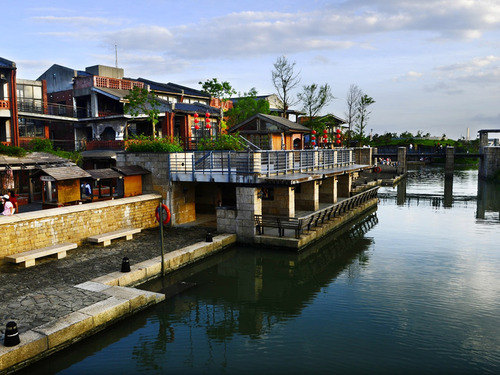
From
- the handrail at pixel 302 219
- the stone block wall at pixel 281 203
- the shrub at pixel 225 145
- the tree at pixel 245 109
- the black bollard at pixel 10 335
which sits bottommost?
the black bollard at pixel 10 335

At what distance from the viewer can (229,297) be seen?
51.0 feet

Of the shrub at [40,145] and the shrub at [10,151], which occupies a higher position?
the shrub at [40,145]

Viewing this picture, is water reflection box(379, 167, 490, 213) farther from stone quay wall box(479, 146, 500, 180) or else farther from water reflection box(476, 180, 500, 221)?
stone quay wall box(479, 146, 500, 180)

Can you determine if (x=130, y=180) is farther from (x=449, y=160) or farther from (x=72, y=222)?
(x=449, y=160)

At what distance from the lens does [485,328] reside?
12445mm

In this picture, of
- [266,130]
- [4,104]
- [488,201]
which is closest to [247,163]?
[266,130]

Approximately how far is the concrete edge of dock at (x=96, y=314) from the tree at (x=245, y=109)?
3913 cm

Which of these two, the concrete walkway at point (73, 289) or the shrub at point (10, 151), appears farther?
the shrub at point (10, 151)

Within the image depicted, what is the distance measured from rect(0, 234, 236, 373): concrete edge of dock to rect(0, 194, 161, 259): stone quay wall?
4.48m

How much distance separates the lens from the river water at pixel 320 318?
1056 cm

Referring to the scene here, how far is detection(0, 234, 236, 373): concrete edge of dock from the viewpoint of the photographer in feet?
31.6

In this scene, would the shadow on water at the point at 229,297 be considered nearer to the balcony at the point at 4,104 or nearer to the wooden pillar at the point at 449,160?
the balcony at the point at 4,104

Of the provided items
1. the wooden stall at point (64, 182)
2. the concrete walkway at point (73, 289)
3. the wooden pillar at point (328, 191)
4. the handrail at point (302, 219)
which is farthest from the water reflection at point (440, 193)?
the wooden stall at point (64, 182)

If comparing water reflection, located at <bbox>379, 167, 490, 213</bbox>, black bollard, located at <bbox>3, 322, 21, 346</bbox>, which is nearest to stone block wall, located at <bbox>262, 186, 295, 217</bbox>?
black bollard, located at <bbox>3, 322, 21, 346</bbox>
